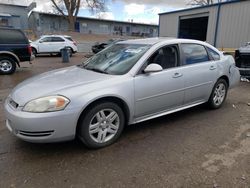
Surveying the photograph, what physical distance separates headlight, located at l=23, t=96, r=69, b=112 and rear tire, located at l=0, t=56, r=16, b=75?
25.0 feet

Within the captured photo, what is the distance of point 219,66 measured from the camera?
4602 mm

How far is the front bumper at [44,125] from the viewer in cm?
264

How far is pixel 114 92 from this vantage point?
10.1 feet

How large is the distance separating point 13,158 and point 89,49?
2189cm

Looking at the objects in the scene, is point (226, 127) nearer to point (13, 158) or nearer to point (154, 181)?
point (154, 181)

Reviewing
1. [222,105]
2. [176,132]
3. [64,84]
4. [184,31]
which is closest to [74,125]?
[64,84]

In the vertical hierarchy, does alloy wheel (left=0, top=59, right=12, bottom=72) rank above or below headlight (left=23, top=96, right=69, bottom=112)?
below

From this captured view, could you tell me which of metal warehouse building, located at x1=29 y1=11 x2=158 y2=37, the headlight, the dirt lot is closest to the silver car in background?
Answer: the headlight

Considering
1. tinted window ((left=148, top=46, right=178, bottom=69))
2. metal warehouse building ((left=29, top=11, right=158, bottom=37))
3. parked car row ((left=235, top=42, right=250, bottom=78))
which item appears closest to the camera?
tinted window ((left=148, top=46, right=178, bottom=69))

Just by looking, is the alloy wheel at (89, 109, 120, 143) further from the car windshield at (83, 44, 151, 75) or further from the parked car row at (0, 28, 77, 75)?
the parked car row at (0, 28, 77, 75)

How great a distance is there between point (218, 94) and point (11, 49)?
27.4 ft

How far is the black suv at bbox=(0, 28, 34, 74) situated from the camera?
9.09 metres

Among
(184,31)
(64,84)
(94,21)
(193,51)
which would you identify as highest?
(94,21)

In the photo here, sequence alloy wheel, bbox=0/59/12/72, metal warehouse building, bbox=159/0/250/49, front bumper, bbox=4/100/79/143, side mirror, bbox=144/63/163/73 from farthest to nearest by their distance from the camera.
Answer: metal warehouse building, bbox=159/0/250/49
alloy wheel, bbox=0/59/12/72
side mirror, bbox=144/63/163/73
front bumper, bbox=4/100/79/143
